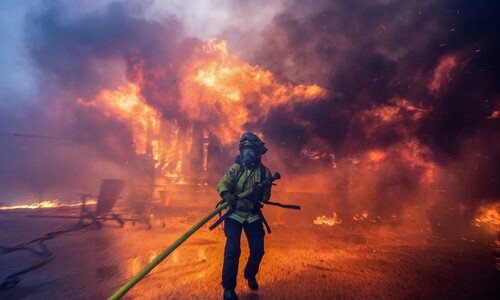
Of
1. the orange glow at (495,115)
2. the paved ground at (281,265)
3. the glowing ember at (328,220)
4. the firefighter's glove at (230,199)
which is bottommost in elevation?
the paved ground at (281,265)

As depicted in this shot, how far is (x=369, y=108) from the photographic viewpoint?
12.2 metres

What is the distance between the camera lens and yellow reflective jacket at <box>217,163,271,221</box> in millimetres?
3998

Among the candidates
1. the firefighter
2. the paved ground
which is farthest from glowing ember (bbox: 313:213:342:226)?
the firefighter

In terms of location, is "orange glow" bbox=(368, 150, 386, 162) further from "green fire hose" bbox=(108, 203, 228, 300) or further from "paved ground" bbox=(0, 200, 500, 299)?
"green fire hose" bbox=(108, 203, 228, 300)

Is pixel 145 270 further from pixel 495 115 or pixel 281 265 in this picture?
pixel 495 115

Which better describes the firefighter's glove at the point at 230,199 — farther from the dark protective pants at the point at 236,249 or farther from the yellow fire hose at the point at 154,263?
the dark protective pants at the point at 236,249

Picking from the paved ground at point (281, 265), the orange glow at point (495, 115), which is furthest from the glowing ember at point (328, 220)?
the orange glow at point (495, 115)

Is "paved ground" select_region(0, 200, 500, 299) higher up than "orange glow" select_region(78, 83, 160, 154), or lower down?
lower down

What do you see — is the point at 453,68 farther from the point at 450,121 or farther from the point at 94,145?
the point at 94,145

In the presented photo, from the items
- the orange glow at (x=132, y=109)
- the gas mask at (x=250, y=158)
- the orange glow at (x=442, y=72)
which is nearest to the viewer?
the gas mask at (x=250, y=158)

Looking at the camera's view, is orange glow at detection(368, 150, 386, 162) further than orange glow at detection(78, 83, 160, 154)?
No

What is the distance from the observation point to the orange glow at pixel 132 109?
1670cm

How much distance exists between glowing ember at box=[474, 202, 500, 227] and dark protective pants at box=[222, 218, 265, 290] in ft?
35.3

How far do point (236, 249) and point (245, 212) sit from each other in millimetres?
613
